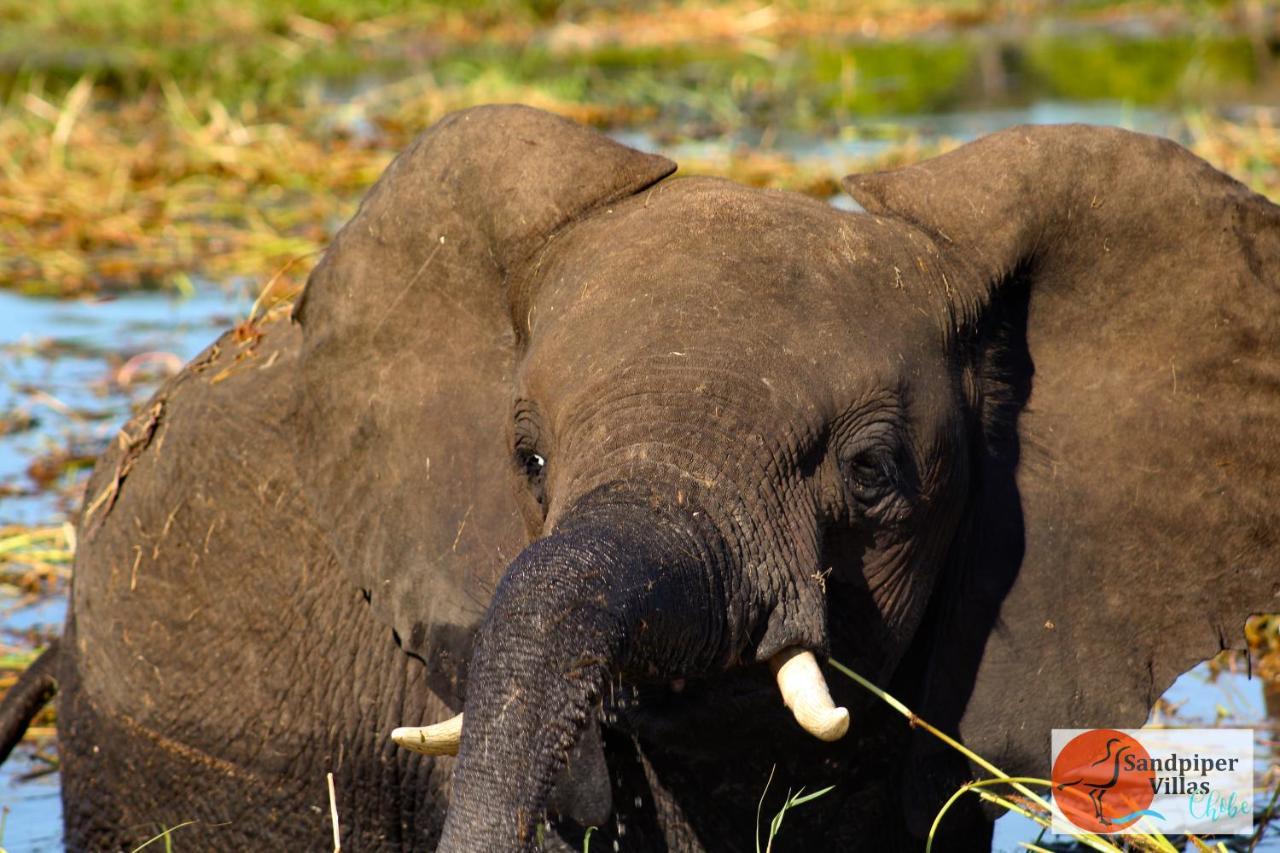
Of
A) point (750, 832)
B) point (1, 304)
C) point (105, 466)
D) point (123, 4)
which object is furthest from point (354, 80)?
point (750, 832)

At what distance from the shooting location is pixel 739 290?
11.9 ft

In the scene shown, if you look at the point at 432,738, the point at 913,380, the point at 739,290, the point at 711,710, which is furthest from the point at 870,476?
the point at 432,738

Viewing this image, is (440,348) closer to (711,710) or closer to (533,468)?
(533,468)

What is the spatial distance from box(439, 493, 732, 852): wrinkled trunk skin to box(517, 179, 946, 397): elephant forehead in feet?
1.72

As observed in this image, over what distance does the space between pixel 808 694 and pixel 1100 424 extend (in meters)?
0.99

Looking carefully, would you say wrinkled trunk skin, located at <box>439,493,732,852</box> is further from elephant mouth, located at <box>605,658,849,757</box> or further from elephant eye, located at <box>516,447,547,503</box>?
elephant eye, located at <box>516,447,547,503</box>

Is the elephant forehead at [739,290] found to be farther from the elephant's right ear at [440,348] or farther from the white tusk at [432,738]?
the white tusk at [432,738]

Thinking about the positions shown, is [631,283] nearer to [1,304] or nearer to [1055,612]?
[1055,612]

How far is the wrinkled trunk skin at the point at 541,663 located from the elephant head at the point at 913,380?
56 centimetres

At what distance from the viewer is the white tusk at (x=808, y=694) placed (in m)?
3.22

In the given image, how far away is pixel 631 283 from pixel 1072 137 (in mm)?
852

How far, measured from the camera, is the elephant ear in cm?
399

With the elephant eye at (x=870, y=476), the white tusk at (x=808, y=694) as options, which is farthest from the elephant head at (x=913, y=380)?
A: the white tusk at (x=808, y=694)

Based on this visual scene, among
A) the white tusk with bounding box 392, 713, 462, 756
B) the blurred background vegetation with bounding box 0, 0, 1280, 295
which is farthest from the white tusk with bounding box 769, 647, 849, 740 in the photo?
the blurred background vegetation with bounding box 0, 0, 1280, 295
